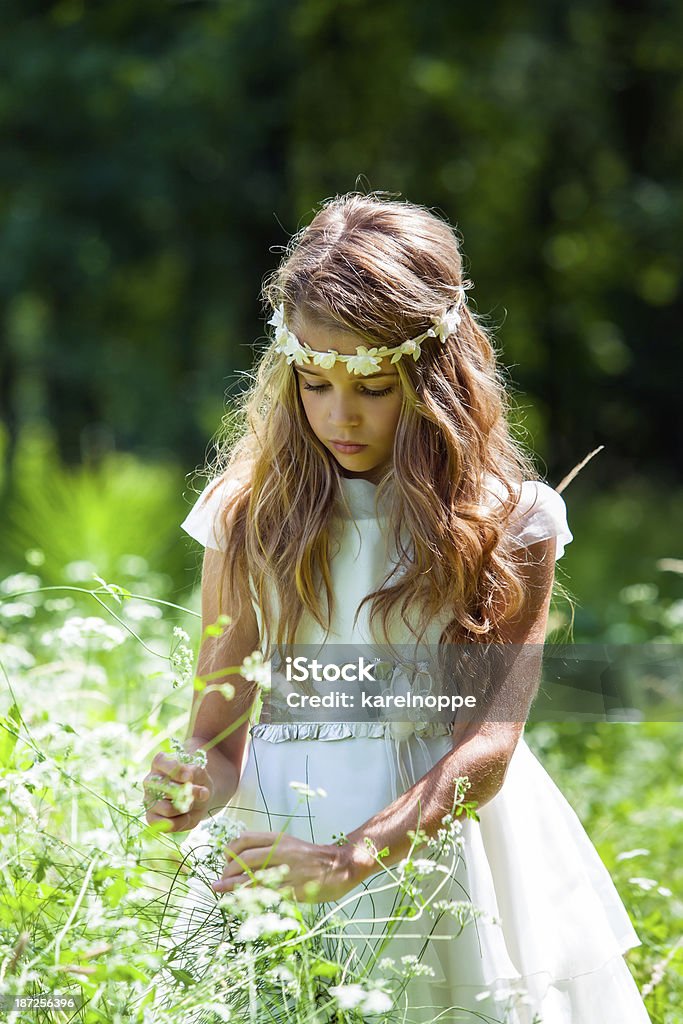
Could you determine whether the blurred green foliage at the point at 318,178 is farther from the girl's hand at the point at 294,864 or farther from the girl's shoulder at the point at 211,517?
the girl's hand at the point at 294,864

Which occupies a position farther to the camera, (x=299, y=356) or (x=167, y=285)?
(x=167, y=285)

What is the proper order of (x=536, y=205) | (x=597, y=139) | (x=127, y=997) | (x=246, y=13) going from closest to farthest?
(x=127, y=997)
(x=246, y=13)
(x=597, y=139)
(x=536, y=205)

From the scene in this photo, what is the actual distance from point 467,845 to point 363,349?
77cm

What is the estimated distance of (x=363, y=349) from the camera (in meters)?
1.76

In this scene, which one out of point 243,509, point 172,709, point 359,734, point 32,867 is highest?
point 172,709

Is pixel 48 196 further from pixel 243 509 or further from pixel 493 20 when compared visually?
pixel 243 509

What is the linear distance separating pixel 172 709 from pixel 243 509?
1444 millimetres

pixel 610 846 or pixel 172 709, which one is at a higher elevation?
pixel 172 709

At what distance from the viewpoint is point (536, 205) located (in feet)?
46.9

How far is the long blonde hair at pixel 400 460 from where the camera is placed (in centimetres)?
180

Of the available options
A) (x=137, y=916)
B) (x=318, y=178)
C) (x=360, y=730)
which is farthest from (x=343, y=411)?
(x=318, y=178)

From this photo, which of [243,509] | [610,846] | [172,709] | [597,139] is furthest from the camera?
[597,139]

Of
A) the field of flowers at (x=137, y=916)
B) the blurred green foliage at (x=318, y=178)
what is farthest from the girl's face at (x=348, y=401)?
the blurred green foliage at (x=318, y=178)

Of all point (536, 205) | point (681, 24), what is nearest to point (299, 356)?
point (681, 24)
